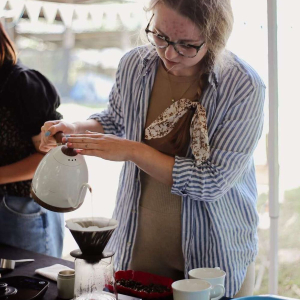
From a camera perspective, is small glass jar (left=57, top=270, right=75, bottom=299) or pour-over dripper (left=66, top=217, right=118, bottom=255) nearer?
pour-over dripper (left=66, top=217, right=118, bottom=255)

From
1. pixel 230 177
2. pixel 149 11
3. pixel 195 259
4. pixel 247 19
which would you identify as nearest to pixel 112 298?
pixel 195 259

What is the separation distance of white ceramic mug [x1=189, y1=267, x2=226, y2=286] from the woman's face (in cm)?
55

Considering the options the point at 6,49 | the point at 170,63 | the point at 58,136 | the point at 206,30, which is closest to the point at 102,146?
the point at 58,136

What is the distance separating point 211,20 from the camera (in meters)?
1.32

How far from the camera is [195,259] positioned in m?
1.44

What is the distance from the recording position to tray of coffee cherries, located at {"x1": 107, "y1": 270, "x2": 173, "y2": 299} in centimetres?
122

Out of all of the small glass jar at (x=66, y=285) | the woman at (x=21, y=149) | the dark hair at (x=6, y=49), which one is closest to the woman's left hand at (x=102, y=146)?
the small glass jar at (x=66, y=285)

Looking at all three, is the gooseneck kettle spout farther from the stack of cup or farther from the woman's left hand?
the stack of cup

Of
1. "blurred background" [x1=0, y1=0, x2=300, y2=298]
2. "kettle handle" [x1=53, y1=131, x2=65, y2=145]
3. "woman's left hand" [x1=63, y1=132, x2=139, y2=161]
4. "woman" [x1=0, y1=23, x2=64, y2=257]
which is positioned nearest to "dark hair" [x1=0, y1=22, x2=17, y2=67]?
"woman" [x1=0, y1=23, x2=64, y2=257]

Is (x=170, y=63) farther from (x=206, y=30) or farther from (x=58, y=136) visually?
(x=58, y=136)

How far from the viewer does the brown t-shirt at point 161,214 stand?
4.78 ft

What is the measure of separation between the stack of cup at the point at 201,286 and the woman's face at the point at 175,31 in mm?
553

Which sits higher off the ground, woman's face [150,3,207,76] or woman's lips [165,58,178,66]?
woman's face [150,3,207,76]

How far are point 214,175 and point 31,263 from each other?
2.01 feet
